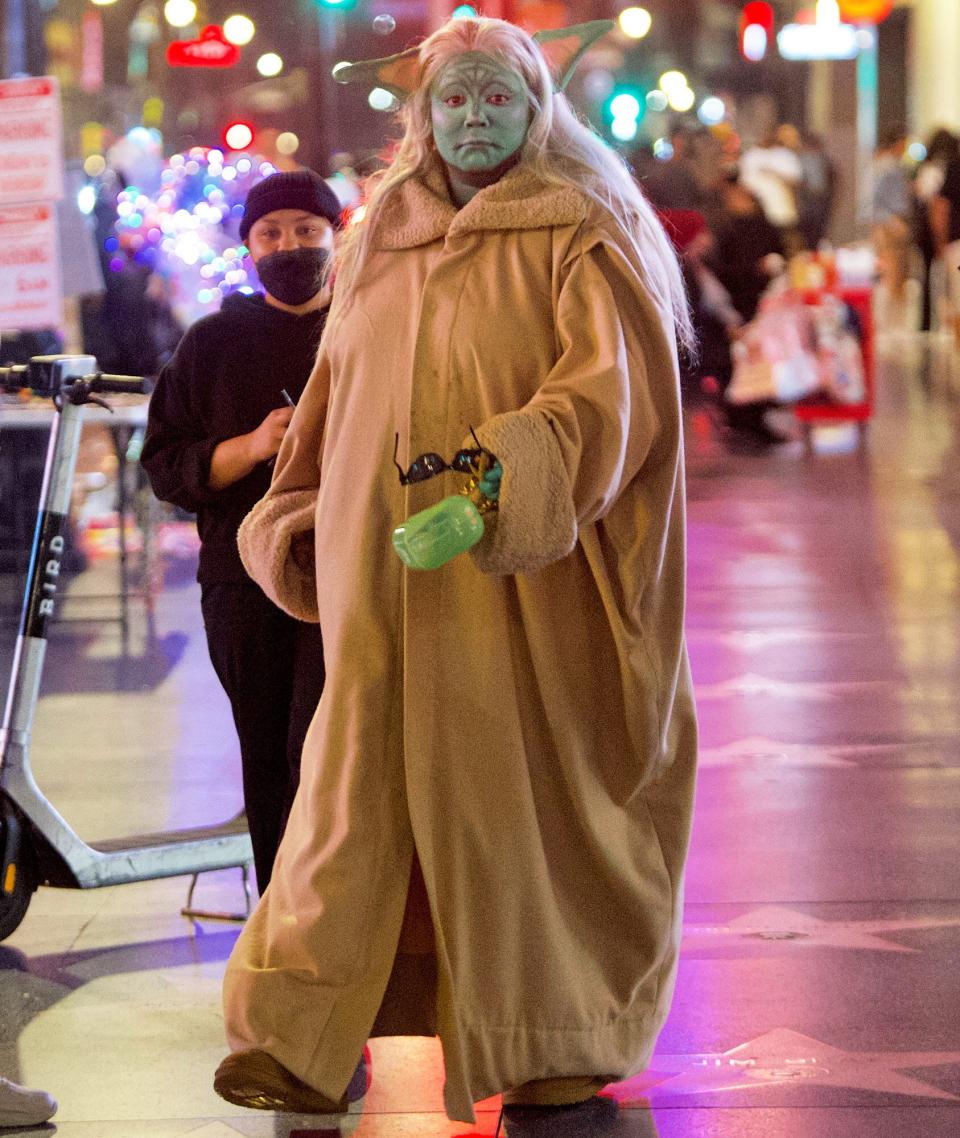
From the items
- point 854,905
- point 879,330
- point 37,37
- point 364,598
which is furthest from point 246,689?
point 879,330

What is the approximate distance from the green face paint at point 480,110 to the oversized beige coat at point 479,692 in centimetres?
6

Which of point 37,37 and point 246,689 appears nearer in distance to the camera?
point 246,689

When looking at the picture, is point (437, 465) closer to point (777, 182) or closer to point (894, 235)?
point (777, 182)

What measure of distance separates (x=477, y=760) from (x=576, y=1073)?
590 millimetres

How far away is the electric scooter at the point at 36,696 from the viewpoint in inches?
163

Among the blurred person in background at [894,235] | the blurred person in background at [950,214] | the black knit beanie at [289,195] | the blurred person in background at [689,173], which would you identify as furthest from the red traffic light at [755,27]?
the black knit beanie at [289,195]

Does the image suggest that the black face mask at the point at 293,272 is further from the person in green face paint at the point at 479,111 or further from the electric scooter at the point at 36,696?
the person in green face paint at the point at 479,111

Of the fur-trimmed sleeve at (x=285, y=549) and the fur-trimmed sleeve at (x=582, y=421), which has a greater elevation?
the fur-trimmed sleeve at (x=582, y=421)

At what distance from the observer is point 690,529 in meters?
9.91

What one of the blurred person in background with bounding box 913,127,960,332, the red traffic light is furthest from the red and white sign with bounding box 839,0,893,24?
the blurred person in background with bounding box 913,127,960,332

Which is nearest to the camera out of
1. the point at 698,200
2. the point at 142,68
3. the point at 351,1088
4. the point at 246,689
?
the point at 351,1088

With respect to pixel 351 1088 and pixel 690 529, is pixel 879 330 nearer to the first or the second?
pixel 690 529

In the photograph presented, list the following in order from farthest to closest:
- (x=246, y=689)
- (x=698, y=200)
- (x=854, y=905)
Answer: (x=698, y=200)
(x=854, y=905)
(x=246, y=689)

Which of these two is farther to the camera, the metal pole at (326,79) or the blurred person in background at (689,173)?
the metal pole at (326,79)
